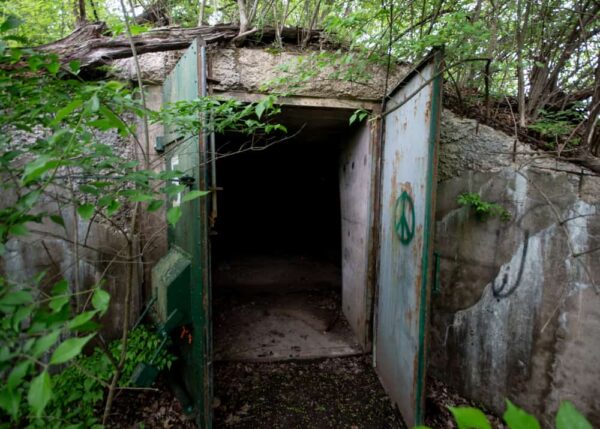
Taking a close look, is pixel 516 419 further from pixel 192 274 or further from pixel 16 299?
pixel 192 274

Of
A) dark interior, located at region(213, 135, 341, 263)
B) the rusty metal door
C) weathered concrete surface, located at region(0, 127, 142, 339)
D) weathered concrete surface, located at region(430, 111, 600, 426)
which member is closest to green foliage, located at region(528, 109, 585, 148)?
weathered concrete surface, located at region(430, 111, 600, 426)

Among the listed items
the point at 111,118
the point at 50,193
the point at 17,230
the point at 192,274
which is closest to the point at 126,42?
the point at 50,193

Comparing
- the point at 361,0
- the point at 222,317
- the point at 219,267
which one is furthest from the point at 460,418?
the point at 219,267

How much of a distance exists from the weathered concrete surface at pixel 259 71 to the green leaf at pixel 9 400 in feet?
7.91

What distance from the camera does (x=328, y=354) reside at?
10.7ft

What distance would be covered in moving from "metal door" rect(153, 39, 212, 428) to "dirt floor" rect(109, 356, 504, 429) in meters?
0.35

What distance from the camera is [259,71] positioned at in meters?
2.76

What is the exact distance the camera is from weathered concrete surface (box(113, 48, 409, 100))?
2.70 metres

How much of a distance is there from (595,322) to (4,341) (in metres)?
2.99

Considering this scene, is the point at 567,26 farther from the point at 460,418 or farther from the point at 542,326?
the point at 460,418

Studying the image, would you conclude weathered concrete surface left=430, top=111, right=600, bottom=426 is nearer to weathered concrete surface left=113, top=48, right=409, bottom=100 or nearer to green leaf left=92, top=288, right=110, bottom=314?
weathered concrete surface left=113, top=48, right=409, bottom=100

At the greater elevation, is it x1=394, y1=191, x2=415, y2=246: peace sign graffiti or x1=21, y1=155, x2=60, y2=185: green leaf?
x1=21, y1=155, x2=60, y2=185: green leaf

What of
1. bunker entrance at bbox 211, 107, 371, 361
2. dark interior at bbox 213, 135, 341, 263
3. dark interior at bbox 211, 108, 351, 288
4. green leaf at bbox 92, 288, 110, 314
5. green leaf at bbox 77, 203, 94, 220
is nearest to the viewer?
green leaf at bbox 92, 288, 110, 314

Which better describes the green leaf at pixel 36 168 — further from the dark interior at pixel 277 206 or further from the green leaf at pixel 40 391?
the dark interior at pixel 277 206
